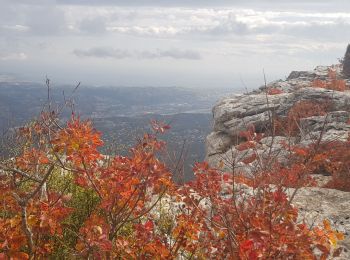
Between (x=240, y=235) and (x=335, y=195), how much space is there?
8110 millimetres

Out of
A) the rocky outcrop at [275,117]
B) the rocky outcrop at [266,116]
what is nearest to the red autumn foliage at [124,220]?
the rocky outcrop at [275,117]

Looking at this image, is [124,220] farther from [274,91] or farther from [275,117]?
[274,91]

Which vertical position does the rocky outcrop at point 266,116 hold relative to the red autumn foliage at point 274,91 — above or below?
below

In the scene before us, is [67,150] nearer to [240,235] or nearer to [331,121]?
[240,235]

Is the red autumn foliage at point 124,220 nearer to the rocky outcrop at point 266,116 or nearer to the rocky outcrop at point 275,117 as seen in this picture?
the rocky outcrop at point 275,117

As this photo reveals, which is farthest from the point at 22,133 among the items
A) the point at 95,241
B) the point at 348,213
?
the point at 348,213

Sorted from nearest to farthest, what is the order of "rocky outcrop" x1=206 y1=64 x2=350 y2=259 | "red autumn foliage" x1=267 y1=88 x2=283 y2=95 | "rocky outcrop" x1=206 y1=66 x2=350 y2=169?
"rocky outcrop" x1=206 y1=64 x2=350 y2=259, "rocky outcrop" x1=206 y1=66 x2=350 y2=169, "red autumn foliage" x1=267 y1=88 x2=283 y2=95

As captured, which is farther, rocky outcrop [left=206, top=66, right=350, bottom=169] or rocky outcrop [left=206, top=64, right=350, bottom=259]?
rocky outcrop [left=206, top=66, right=350, bottom=169]

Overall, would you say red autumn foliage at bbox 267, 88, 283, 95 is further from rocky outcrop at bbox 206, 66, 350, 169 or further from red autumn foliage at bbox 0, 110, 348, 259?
red autumn foliage at bbox 0, 110, 348, 259

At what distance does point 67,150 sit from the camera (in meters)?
6.07

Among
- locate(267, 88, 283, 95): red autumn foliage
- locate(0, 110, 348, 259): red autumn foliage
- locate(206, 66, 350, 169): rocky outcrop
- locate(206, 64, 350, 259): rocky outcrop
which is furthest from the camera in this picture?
locate(267, 88, 283, 95): red autumn foliage

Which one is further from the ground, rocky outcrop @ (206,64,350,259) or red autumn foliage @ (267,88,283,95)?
red autumn foliage @ (267,88,283,95)

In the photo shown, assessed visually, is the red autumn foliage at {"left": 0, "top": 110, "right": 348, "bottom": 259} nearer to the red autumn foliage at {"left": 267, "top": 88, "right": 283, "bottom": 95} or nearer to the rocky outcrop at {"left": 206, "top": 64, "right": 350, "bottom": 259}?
the rocky outcrop at {"left": 206, "top": 64, "right": 350, "bottom": 259}

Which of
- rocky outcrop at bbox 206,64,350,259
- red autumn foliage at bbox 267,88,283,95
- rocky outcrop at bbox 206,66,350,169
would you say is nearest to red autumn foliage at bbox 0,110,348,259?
rocky outcrop at bbox 206,64,350,259
